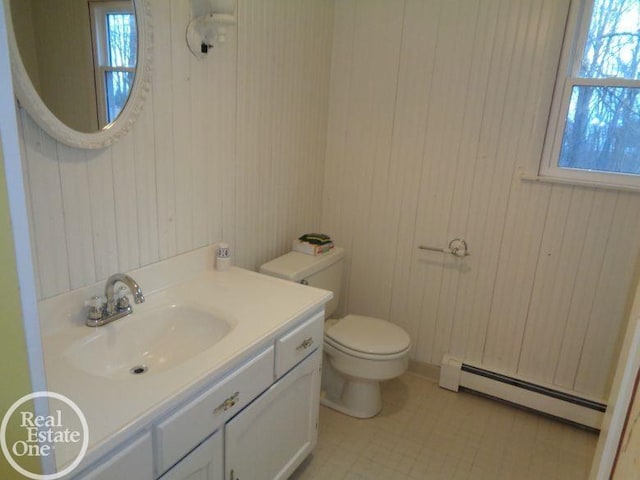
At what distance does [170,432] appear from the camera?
1089 millimetres

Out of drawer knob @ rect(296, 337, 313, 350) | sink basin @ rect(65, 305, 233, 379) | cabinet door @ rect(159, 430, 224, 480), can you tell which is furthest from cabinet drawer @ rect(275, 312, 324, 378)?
cabinet door @ rect(159, 430, 224, 480)

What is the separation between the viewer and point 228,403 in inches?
50.7

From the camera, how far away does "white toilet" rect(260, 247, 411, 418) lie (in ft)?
6.95

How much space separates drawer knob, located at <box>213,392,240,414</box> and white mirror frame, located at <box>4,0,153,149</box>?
0.81 metres

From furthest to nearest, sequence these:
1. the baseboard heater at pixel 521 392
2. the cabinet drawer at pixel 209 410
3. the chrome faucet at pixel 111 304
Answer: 1. the baseboard heater at pixel 521 392
2. the chrome faucet at pixel 111 304
3. the cabinet drawer at pixel 209 410

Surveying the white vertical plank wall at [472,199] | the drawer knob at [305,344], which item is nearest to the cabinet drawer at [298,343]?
the drawer knob at [305,344]

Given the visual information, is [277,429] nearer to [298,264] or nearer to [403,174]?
[298,264]

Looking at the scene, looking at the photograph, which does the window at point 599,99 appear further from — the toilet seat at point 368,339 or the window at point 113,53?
the window at point 113,53

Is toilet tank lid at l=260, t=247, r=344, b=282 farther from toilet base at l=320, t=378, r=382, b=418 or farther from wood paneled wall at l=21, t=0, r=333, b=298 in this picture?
toilet base at l=320, t=378, r=382, b=418

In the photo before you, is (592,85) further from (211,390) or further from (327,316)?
(211,390)

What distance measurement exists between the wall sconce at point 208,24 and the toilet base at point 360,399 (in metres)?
1.60

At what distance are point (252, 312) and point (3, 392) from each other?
941 mm

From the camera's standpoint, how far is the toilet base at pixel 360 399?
7.45ft

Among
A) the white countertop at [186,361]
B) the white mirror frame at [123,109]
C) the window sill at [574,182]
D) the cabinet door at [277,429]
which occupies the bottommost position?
the cabinet door at [277,429]
